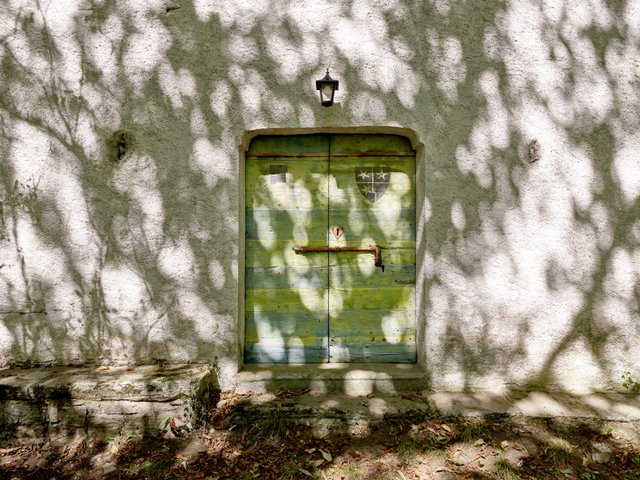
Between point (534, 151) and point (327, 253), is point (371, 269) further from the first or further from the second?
point (534, 151)

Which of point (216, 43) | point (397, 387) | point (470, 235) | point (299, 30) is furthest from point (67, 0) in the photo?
point (397, 387)

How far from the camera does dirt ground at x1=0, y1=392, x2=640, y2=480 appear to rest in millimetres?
2682

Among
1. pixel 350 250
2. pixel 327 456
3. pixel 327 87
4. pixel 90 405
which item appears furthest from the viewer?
pixel 350 250

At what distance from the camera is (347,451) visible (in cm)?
285

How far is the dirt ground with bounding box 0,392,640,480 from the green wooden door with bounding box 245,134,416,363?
70 cm

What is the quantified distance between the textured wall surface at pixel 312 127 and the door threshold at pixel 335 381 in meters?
0.16

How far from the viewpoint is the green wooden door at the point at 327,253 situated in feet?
12.0

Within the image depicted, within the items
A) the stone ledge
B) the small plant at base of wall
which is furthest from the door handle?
the small plant at base of wall

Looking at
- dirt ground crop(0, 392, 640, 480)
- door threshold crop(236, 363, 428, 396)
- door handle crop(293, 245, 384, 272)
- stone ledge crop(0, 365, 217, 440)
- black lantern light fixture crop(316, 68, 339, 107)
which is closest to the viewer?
dirt ground crop(0, 392, 640, 480)

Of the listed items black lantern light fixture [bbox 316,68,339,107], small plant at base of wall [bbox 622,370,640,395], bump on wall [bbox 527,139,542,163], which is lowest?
small plant at base of wall [bbox 622,370,640,395]

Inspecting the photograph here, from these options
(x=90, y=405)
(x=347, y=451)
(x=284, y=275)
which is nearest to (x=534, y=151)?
(x=284, y=275)

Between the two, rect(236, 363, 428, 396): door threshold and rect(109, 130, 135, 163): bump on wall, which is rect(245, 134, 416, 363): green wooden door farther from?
rect(109, 130, 135, 163): bump on wall

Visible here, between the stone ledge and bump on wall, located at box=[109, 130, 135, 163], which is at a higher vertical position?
bump on wall, located at box=[109, 130, 135, 163]

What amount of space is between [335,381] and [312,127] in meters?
2.02
